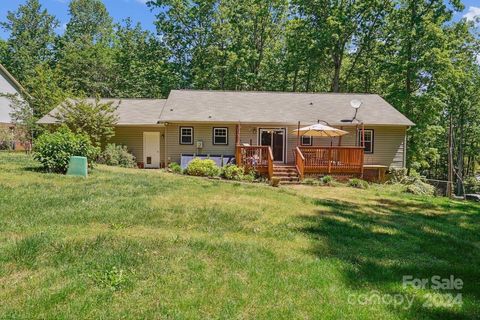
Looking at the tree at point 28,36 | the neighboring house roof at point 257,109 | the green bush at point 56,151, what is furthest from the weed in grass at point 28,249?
the tree at point 28,36

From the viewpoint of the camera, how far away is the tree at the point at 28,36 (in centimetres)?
3691

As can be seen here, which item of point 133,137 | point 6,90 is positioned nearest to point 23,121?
point 6,90

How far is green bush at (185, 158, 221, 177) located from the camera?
47.5ft

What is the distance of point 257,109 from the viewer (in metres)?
18.9

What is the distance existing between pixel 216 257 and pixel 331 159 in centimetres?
1168

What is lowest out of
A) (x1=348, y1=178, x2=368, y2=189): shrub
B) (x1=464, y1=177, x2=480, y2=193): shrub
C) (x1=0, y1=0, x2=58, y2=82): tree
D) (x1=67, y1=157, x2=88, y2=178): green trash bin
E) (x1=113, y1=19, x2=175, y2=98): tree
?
(x1=464, y1=177, x2=480, y2=193): shrub

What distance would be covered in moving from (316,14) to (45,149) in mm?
23557

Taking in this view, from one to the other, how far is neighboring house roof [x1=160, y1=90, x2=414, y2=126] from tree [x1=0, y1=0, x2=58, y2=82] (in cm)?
A: 2610

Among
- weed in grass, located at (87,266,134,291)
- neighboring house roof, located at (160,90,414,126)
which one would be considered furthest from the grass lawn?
neighboring house roof, located at (160,90,414,126)

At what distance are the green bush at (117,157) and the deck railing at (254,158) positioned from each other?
5.94m

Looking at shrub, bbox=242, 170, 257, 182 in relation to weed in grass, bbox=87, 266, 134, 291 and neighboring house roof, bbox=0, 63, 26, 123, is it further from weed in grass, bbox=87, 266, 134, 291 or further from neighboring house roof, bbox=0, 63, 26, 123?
neighboring house roof, bbox=0, 63, 26, 123

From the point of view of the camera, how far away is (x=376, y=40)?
27.3 meters

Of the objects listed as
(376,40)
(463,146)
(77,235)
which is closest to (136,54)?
(376,40)

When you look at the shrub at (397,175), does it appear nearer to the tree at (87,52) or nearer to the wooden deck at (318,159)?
the wooden deck at (318,159)
